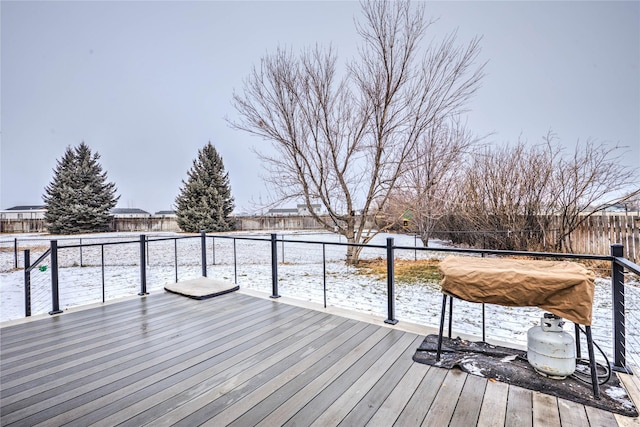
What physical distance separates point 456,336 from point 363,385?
1025 mm

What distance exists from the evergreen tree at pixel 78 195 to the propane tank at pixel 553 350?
66.4 ft

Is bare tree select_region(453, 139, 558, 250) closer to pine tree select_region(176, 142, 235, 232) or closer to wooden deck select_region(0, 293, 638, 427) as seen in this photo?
wooden deck select_region(0, 293, 638, 427)

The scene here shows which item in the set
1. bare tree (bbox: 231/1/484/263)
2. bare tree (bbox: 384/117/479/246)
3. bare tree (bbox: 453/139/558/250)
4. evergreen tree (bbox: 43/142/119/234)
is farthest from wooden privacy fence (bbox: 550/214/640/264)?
evergreen tree (bbox: 43/142/119/234)

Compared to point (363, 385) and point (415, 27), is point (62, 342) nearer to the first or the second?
point (363, 385)

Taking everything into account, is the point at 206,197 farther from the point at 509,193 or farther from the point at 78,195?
the point at 509,193

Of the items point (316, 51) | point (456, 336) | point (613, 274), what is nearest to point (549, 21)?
point (316, 51)

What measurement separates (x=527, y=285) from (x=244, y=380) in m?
1.68

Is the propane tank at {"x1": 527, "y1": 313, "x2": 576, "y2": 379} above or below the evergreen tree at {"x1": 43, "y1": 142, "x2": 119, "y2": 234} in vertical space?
below

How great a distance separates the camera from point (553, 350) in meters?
1.61

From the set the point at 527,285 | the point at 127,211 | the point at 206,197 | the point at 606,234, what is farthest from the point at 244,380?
the point at 127,211

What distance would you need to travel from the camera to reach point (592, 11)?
23.1ft

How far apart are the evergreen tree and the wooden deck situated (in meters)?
17.2

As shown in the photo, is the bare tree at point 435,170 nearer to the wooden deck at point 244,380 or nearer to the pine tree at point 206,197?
the wooden deck at point 244,380

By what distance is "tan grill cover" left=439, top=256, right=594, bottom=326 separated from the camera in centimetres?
141
